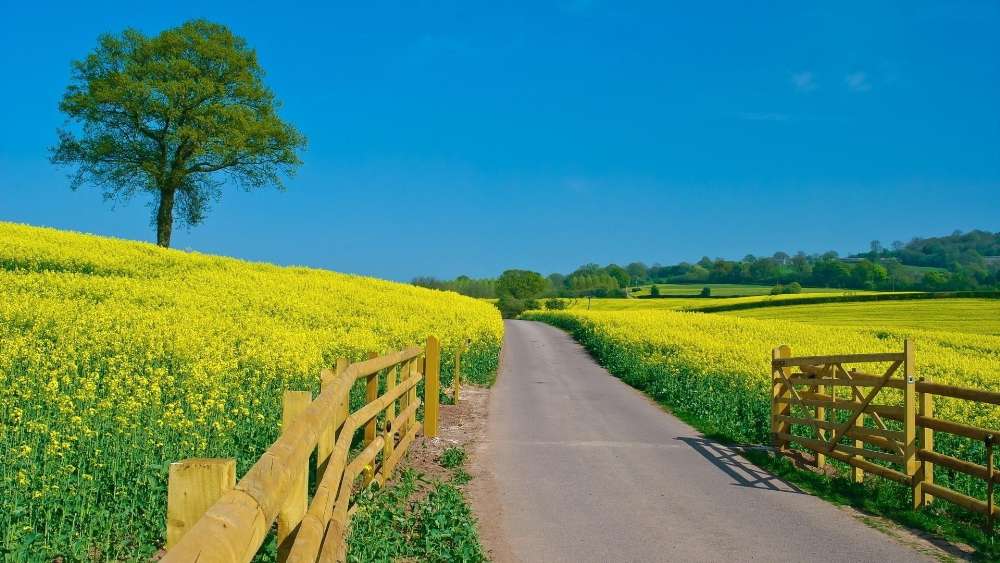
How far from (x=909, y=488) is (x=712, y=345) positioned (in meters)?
17.6

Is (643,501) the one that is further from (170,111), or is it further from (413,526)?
(170,111)

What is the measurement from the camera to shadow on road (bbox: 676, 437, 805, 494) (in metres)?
10.5

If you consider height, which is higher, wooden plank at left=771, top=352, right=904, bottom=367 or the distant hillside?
the distant hillside

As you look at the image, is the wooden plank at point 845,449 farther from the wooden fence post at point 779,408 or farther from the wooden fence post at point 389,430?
the wooden fence post at point 389,430

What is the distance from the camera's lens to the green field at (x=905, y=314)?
54844 millimetres

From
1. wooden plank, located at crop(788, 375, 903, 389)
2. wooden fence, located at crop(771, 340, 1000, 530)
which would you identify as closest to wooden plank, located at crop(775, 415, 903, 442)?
wooden fence, located at crop(771, 340, 1000, 530)

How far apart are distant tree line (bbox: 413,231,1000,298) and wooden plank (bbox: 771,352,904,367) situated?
87.5m

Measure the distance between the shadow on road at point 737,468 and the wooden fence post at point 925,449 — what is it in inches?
55.8

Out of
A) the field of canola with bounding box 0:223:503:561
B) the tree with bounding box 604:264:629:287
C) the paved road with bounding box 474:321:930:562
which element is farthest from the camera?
the tree with bounding box 604:264:629:287

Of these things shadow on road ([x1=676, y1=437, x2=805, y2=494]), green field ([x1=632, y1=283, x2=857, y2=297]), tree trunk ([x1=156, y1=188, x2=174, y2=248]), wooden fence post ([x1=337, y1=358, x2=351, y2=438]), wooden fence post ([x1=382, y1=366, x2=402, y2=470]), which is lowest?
shadow on road ([x1=676, y1=437, x2=805, y2=494])

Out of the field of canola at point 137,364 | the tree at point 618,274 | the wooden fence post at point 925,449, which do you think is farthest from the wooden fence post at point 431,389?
the tree at point 618,274

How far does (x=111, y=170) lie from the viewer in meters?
45.3

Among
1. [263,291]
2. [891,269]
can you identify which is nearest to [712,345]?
[263,291]

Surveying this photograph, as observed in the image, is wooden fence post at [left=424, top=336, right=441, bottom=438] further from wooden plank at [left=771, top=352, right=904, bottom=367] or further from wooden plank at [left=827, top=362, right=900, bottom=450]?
wooden plank at [left=827, top=362, right=900, bottom=450]
